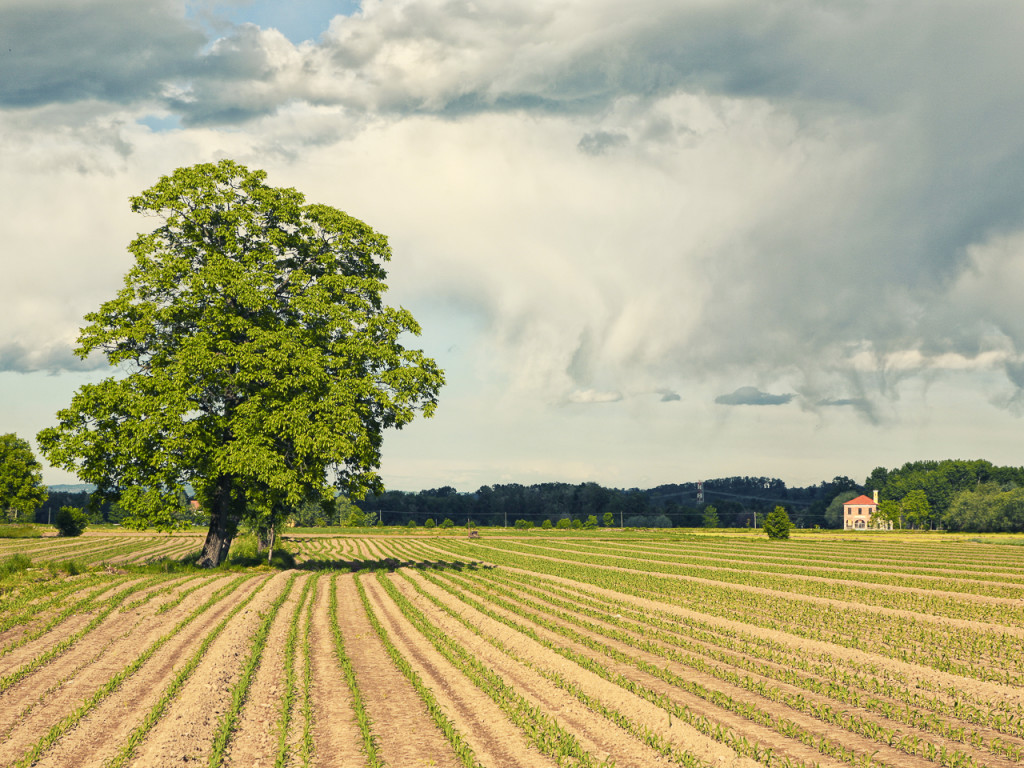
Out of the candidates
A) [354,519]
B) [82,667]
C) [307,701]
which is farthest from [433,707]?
[354,519]

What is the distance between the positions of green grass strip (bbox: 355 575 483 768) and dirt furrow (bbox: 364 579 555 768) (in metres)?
0.11

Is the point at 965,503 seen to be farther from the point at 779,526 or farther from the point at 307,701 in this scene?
the point at 307,701

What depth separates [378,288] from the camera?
35000 mm

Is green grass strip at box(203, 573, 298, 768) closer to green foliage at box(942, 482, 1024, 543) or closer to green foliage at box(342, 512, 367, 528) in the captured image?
green foliage at box(342, 512, 367, 528)

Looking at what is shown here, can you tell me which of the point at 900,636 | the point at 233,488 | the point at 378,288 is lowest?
the point at 900,636

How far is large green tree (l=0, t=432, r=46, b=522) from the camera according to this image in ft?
296

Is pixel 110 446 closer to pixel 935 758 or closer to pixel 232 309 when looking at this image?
pixel 232 309

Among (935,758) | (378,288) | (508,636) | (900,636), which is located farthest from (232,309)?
(935,758)

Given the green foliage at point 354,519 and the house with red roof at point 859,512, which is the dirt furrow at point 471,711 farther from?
the house with red roof at point 859,512

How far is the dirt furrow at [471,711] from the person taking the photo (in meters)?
10.5

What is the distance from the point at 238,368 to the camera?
31.3 meters

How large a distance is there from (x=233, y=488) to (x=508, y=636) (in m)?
18.7

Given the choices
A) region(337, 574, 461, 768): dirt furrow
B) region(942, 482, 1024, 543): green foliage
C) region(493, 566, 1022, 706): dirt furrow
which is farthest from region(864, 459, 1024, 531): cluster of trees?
region(337, 574, 461, 768): dirt furrow

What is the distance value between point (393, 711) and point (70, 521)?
89.3 metres
